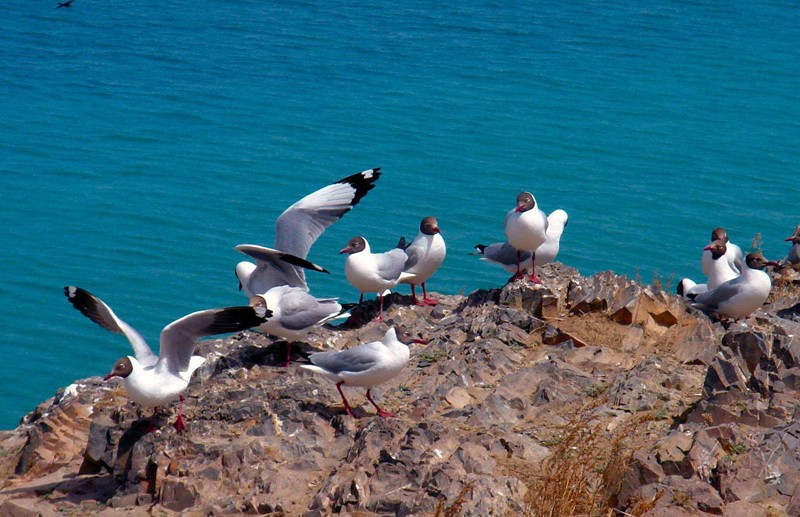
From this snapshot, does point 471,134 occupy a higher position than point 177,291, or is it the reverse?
point 471,134

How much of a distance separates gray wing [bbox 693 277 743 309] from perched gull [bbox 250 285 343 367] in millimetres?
3104

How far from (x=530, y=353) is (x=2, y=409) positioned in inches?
251

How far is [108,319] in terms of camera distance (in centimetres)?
771

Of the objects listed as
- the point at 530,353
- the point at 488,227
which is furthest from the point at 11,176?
the point at 530,353

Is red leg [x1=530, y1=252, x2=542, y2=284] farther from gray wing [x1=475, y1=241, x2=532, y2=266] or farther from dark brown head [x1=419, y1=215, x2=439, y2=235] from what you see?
dark brown head [x1=419, y1=215, x2=439, y2=235]

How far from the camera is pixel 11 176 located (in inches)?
663

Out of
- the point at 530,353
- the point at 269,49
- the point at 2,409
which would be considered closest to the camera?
the point at 530,353

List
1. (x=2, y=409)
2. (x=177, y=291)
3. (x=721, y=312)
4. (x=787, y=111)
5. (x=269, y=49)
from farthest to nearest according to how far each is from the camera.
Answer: (x=269, y=49) < (x=787, y=111) < (x=177, y=291) < (x=2, y=409) < (x=721, y=312)

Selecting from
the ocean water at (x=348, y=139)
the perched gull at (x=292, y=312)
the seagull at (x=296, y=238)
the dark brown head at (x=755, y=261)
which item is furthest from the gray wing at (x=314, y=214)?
the ocean water at (x=348, y=139)

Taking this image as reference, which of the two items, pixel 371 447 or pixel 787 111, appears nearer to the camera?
pixel 371 447

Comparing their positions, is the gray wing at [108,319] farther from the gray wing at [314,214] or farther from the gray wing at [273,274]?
the gray wing at [314,214]

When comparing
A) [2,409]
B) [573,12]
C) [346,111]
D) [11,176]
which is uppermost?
[573,12]

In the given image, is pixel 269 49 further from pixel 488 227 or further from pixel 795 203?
pixel 795 203

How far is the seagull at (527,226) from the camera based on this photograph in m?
9.14
